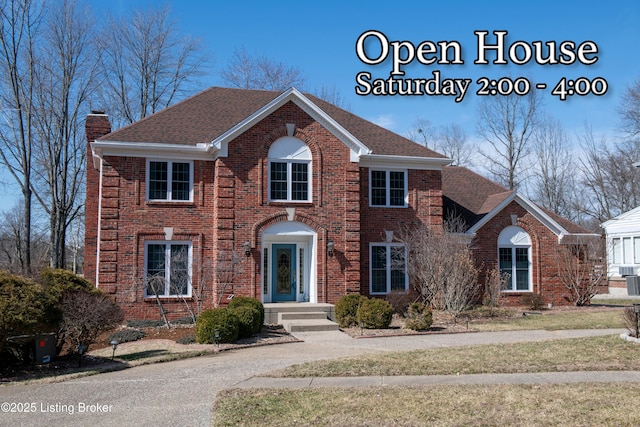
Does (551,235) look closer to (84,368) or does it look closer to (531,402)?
(531,402)

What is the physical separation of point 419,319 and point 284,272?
5.99 metres

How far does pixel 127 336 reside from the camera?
16.5 m

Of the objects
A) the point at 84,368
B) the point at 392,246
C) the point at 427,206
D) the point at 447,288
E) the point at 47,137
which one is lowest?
the point at 84,368

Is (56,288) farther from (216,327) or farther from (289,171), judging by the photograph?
(289,171)

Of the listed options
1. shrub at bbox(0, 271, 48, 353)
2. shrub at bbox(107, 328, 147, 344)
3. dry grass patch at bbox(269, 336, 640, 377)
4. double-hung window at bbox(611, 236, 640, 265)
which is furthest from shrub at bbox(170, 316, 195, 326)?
double-hung window at bbox(611, 236, 640, 265)

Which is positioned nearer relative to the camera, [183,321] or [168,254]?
[183,321]

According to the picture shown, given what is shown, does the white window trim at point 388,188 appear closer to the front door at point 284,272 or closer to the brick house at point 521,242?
the brick house at point 521,242

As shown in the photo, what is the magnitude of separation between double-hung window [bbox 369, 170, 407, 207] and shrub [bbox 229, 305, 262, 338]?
7899 mm

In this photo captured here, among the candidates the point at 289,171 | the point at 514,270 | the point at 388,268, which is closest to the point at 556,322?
the point at 514,270

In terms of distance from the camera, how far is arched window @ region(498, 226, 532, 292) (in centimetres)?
2422

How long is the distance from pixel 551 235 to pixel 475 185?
4.50m

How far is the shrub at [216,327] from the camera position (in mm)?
14992

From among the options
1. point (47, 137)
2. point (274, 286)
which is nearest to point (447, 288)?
point (274, 286)

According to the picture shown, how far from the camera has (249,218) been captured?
20.2 m
